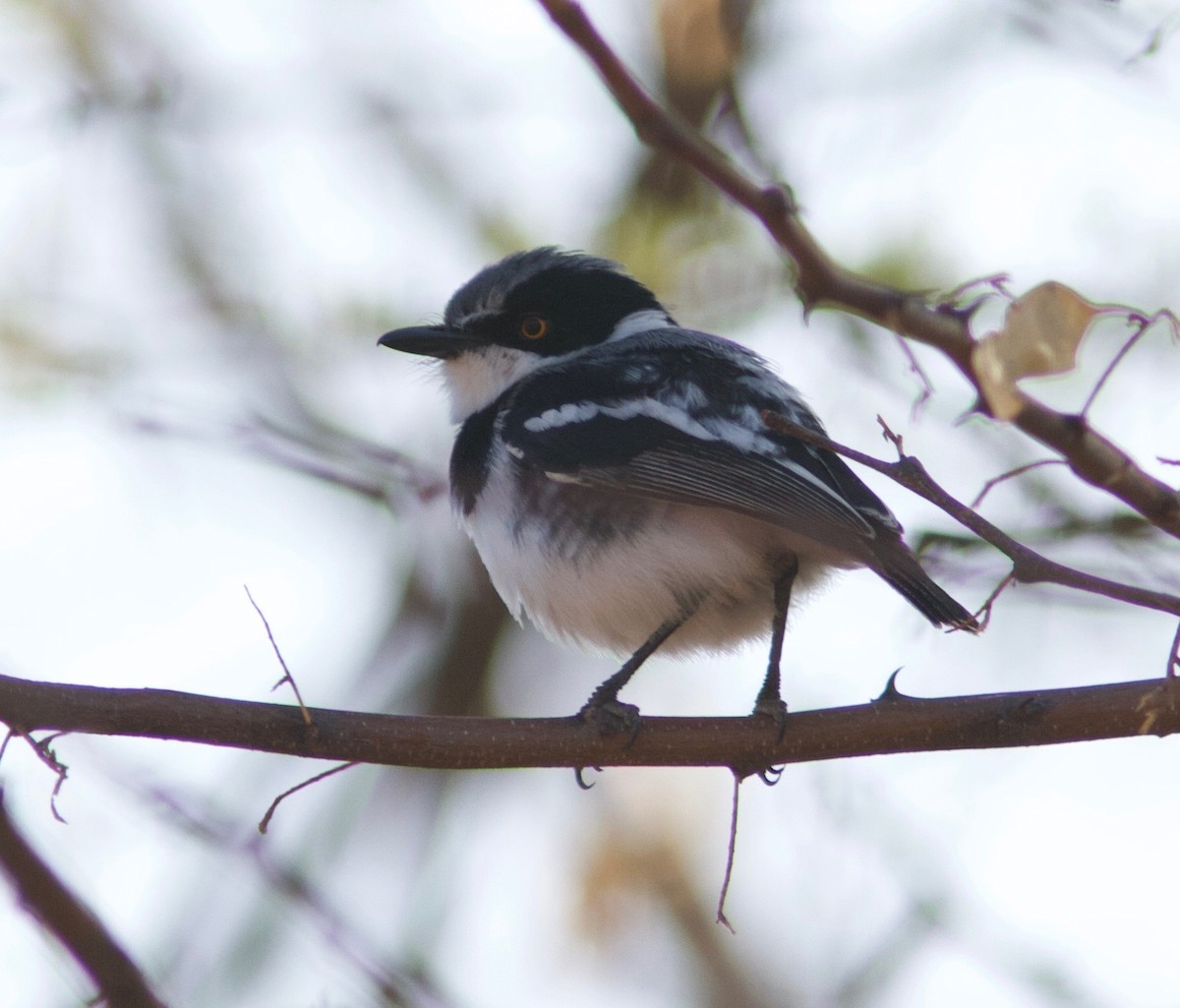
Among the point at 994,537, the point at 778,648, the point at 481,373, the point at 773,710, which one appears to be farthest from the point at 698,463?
the point at 994,537

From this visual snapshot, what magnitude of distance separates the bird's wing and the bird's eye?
2.54ft

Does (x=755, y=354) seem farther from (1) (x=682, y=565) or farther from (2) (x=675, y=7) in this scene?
(2) (x=675, y=7)

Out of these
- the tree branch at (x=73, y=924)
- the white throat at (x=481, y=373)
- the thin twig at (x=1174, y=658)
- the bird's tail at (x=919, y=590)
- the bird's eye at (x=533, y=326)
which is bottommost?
the tree branch at (x=73, y=924)

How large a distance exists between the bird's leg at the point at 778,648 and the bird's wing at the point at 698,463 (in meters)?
0.33

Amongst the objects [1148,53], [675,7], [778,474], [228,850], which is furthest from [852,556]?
Answer: [675,7]

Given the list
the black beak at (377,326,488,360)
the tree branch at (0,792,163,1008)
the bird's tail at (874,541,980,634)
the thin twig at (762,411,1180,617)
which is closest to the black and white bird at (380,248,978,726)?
the bird's tail at (874,541,980,634)

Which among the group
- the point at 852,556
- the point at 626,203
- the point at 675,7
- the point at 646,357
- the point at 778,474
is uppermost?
the point at 675,7

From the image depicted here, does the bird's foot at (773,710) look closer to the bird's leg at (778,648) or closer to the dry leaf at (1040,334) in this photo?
the bird's leg at (778,648)

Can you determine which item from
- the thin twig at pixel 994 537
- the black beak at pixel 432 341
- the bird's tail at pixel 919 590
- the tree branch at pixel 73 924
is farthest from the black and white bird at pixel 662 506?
the tree branch at pixel 73 924

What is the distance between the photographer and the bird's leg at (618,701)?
362 cm

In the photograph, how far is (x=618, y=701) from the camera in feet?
12.5

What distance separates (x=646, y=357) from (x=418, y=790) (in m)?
3.35

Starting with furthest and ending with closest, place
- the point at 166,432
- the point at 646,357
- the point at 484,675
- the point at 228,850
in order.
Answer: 1. the point at 484,675
2. the point at 166,432
3. the point at 646,357
4. the point at 228,850

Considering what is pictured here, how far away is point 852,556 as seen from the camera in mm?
4117
